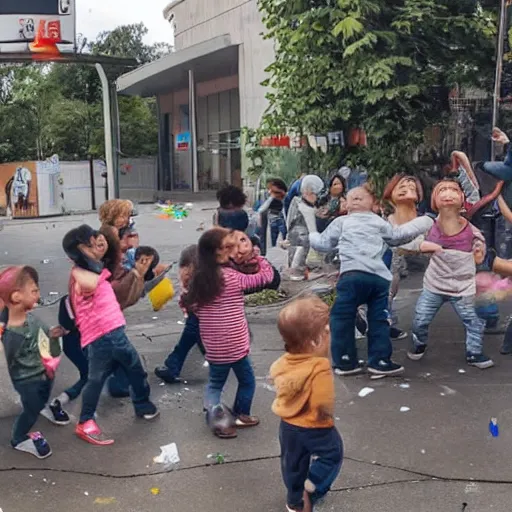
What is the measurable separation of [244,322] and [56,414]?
1.43 meters

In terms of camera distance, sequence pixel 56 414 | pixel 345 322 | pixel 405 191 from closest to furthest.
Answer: pixel 56 414, pixel 345 322, pixel 405 191

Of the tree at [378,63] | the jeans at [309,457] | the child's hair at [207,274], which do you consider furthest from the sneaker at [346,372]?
the tree at [378,63]

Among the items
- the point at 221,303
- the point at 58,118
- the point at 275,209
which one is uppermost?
the point at 58,118

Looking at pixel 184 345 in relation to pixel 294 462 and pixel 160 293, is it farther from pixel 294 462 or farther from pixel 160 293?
pixel 294 462

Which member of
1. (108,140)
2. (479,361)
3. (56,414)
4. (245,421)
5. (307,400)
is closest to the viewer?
(307,400)

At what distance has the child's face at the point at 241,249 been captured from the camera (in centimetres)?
467

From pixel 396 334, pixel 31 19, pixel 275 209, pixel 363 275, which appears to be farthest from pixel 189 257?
pixel 31 19

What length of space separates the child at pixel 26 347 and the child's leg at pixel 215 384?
3.15 ft

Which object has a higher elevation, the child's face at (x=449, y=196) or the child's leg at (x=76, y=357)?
the child's face at (x=449, y=196)

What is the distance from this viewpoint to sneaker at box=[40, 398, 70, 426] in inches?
197

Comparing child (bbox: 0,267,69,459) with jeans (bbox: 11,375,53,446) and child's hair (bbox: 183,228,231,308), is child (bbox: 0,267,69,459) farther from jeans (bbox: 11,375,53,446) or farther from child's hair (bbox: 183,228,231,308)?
child's hair (bbox: 183,228,231,308)

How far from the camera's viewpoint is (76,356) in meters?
5.34

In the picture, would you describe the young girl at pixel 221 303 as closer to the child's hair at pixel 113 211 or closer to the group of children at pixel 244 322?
the group of children at pixel 244 322

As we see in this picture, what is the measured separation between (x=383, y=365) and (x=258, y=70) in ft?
60.7
